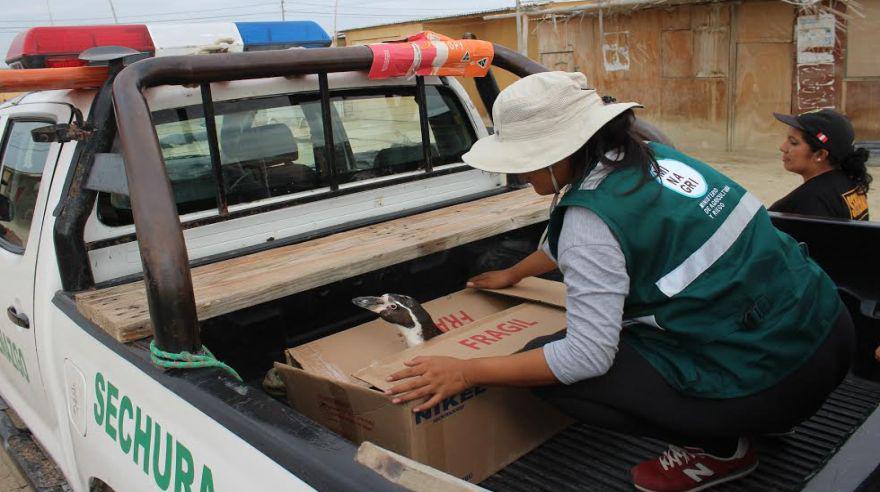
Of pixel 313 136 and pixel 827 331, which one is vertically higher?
pixel 313 136

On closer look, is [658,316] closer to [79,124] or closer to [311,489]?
[311,489]

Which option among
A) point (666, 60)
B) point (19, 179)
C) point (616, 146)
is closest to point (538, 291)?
point (616, 146)

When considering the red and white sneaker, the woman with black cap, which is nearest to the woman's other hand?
the red and white sneaker

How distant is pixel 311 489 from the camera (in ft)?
4.08

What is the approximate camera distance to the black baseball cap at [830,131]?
3143mm

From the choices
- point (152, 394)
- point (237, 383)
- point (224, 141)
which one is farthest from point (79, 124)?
point (237, 383)

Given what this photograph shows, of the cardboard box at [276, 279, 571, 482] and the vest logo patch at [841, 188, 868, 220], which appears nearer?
the cardboard box at [276, 279, 571, 482]

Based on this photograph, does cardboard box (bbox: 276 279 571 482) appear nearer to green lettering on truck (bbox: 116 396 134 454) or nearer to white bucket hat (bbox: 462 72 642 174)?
green lettering on truck (bbox: 116 396 134 454)

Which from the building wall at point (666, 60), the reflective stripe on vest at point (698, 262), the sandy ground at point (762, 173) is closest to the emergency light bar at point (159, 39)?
the reflective stripe on vest at point (698, 262)

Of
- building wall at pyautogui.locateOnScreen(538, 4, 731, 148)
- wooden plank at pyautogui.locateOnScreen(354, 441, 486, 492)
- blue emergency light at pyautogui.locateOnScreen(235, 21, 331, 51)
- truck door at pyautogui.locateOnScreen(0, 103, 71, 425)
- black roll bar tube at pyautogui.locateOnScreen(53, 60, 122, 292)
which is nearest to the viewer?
wooden plank at pyautogui.locateOnScreen(354, 441, 486, 492)

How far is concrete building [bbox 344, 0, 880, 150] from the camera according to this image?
1126 centimetres

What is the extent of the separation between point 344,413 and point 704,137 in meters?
12.8

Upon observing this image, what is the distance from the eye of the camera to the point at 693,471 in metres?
1.90

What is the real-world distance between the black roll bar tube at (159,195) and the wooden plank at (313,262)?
→ 0.20 meters
